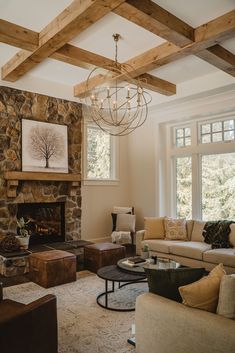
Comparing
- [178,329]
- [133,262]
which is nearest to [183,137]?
[133,262]

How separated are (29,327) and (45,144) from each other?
12.8ft

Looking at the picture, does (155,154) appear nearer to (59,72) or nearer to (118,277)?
(59,72)

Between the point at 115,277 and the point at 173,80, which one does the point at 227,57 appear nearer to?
the point at 173,80

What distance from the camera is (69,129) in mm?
5875

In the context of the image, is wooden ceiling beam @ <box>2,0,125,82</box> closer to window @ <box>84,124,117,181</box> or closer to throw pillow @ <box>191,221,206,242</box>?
window @ <box>84,124,117,181</box>

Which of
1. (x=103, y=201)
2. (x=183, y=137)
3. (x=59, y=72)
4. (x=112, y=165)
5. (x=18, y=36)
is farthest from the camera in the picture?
(x=112, y=165)

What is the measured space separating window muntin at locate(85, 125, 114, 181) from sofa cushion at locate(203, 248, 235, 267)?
3150 millimetres

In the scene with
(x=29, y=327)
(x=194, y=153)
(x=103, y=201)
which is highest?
(x=194, y=153)

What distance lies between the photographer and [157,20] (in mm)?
3012

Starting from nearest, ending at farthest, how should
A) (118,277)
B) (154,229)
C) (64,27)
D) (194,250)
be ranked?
1. (64,27)
2. (118,277)
3. (194,250)
4. (154,229)

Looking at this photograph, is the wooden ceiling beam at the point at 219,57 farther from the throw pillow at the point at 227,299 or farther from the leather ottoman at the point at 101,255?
the leather ottoman at the point at 101,255

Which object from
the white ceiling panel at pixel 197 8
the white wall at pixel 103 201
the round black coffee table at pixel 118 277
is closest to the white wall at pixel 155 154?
the white wall at pixel 103 201

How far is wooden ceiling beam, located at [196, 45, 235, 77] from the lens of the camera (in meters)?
3.84

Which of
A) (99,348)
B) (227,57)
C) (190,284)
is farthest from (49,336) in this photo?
(227,57)
